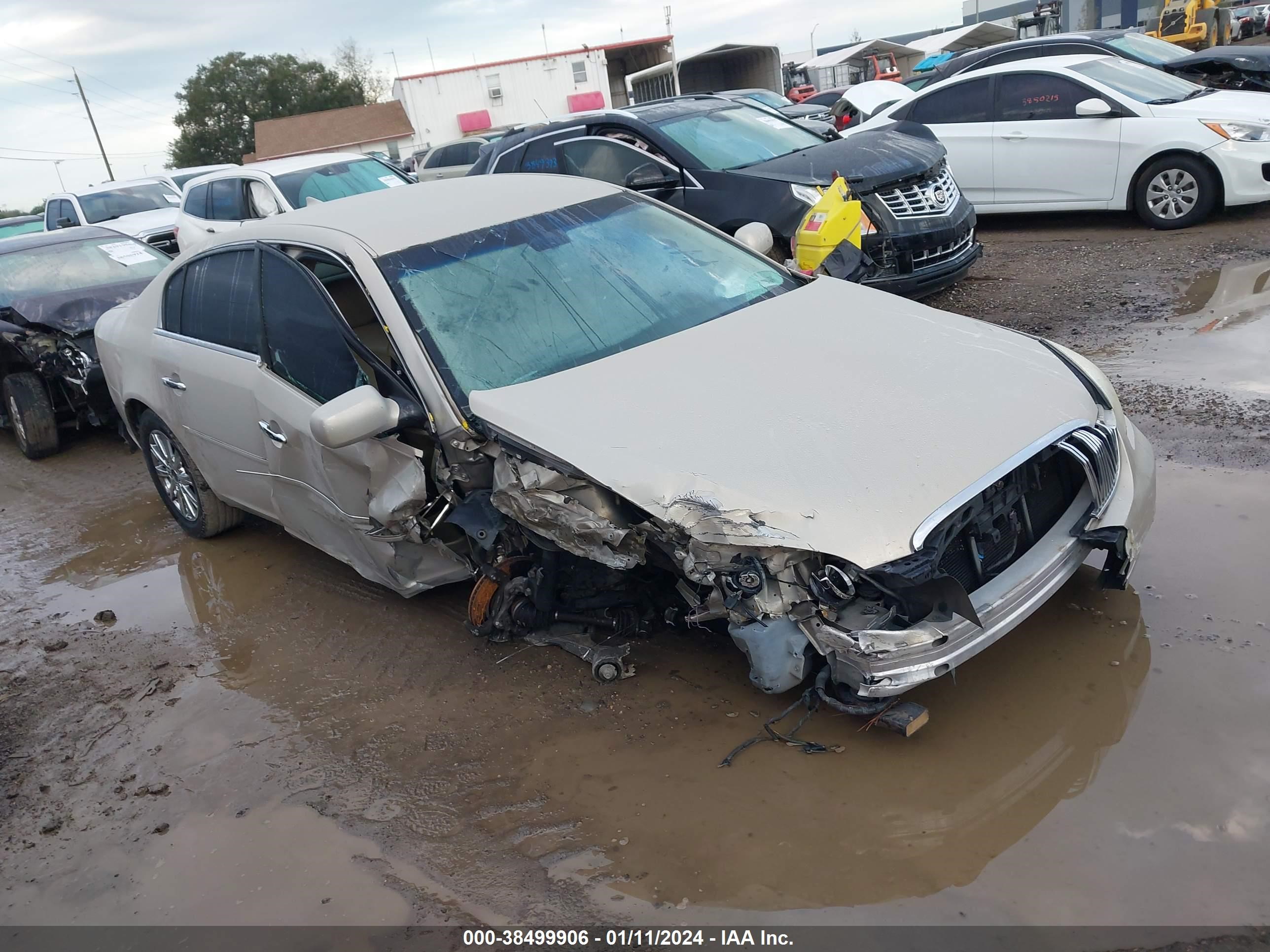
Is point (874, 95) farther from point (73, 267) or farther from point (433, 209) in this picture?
point (433, 209)

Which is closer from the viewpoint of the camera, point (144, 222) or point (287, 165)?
point (287, 165)

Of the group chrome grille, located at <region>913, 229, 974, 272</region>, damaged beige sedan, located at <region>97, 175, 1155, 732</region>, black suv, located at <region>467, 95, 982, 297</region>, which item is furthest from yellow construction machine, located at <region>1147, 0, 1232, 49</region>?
damaged beige sedan, located at <region>97, 175, 1155, 732</region>

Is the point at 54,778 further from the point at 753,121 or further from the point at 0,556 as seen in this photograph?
the point at 753,121

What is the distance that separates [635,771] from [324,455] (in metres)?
1.82

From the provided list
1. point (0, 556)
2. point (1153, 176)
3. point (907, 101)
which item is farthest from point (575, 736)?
point (907, 101)

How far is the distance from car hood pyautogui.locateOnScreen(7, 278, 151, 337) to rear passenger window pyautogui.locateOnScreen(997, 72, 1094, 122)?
791 cm

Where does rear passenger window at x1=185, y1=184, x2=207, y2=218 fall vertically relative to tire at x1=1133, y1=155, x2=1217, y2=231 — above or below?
above

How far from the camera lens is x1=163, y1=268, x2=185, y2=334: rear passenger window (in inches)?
199

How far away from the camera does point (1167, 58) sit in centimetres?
1209

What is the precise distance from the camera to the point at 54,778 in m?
3.74

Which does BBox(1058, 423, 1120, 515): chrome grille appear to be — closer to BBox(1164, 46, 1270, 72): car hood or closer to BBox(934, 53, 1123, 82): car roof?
BBox(934, 53, 1123, 82): car roof

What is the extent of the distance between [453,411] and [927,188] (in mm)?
5178

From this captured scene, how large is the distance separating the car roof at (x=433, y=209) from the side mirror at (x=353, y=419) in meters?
0.80

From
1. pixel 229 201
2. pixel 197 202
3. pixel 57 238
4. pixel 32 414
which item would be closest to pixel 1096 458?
pixel 32 414
